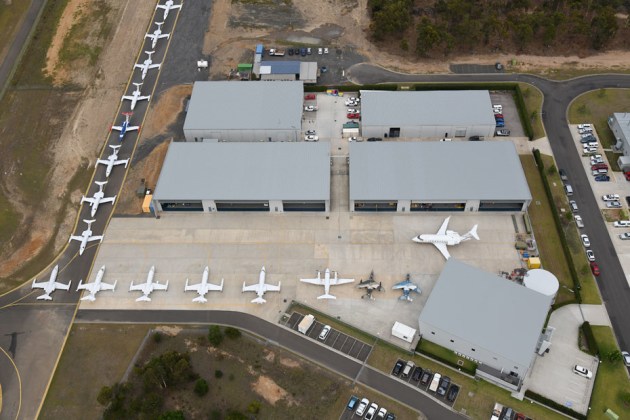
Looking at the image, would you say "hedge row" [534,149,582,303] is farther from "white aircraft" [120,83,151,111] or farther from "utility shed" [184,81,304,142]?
"white aircraft" [120,83,151,111]

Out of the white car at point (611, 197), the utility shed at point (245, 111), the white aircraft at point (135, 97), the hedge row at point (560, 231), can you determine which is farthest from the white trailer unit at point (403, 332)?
the white aircraft at point (135, 97)

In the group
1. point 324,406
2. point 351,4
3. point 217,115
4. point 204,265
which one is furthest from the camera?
point 351,4

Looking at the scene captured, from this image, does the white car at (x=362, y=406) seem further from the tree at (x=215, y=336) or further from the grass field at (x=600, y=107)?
the grass field at (x=600, y=107)

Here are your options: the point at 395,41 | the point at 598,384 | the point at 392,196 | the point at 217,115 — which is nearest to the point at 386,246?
the point at 392,196

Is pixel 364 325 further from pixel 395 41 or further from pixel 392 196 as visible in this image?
pixel 395 41

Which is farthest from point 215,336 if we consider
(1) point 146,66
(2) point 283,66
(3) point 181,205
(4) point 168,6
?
(4) point 168,6

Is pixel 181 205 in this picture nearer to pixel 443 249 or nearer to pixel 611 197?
pixel 443 249

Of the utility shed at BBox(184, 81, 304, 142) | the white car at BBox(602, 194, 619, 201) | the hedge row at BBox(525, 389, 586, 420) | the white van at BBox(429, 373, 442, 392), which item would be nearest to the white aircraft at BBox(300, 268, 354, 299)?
the white van at BBox(429, 373, 442, 392)

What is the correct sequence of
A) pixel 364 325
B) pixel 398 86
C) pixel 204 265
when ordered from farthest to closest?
pixel 398 86
pixel 204 265
pixel 364 325
